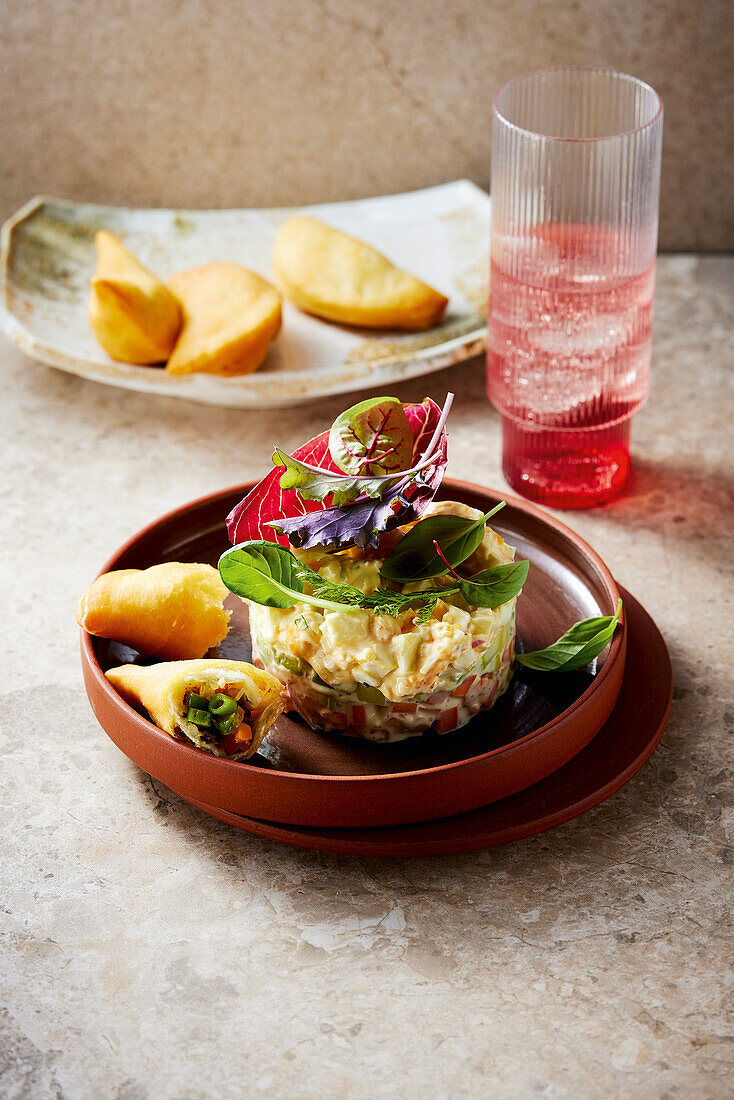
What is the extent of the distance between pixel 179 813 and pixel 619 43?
1.15 metres

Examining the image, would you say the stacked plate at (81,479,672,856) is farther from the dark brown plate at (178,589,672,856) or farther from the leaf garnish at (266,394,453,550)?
the leaf garnish at (266,394,453,550)

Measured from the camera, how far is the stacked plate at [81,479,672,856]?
770 mm

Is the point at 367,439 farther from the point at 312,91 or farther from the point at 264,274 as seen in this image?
the point at 312,91

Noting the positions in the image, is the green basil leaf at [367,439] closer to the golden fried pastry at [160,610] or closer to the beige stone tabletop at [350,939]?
the golden fried pastry at [160,610]

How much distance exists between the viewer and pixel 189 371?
4.14ft

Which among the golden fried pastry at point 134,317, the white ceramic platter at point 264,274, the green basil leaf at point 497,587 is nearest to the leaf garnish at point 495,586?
the green basil leaf at point 497,587

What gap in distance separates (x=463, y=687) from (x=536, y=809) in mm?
103

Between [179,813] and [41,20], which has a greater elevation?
[41,20]

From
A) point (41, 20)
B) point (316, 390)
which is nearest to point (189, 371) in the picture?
point (316, 390)

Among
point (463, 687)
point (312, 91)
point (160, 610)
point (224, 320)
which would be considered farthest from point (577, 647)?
point (312, 91)

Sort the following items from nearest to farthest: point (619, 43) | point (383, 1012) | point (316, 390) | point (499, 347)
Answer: point (383, 1012) → point (499, 347) → point (316, 390) → point (619, 43)

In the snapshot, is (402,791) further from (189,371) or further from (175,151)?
→ (175,151)

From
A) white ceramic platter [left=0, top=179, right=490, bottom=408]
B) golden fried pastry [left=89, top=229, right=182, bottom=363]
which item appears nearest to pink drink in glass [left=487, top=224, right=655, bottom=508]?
white ceramic platter [left=0, top=179, right=490, bottom=408]

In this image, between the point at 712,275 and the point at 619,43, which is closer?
the point at 619,43
